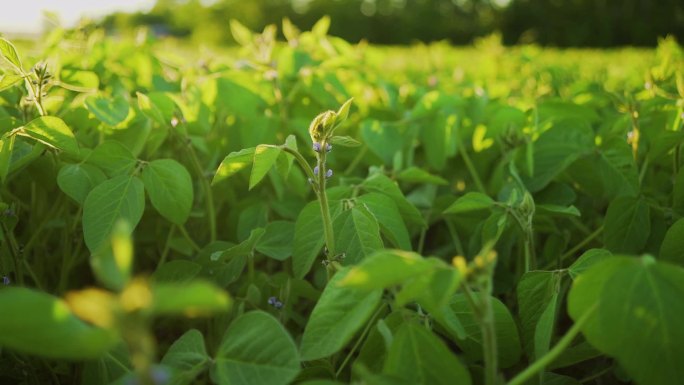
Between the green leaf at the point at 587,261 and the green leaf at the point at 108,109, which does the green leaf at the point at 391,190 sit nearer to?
the green leaf at the point at 587,261

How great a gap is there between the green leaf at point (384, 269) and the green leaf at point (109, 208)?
0.57m

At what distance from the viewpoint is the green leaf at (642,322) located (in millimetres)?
727

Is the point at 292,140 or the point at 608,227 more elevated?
the point at 292,140

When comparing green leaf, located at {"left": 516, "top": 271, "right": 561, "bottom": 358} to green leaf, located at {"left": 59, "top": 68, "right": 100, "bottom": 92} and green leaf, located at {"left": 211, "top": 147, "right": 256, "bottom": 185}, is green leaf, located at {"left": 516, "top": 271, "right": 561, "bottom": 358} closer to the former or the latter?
green leaf, located at {"left": 211, "top": 147, "right": 256, "bottom": 185}

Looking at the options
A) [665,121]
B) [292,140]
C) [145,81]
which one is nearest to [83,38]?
[145,81]

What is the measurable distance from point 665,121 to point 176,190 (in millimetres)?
1357

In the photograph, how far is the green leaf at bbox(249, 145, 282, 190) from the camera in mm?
954

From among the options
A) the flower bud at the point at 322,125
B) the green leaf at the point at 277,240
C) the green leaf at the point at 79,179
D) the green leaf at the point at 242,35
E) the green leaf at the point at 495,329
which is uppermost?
the green leaf at the point at 242,35

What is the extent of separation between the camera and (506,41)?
1355 inches

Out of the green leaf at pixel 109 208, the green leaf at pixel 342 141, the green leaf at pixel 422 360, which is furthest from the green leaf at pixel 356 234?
the green leaf at pixel 109 208

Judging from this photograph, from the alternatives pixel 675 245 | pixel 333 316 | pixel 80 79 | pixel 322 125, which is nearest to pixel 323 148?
pixel 322 125

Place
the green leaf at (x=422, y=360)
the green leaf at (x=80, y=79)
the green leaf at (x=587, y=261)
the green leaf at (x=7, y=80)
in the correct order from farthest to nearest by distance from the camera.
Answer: the green leaf at (x=80, y=79) < the green leaf at (x=7, y=80) < the green leaf at (x=587, y=261) < the green leaf at (x=422, y=360)

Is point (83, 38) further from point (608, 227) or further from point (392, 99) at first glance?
point (608, 227)

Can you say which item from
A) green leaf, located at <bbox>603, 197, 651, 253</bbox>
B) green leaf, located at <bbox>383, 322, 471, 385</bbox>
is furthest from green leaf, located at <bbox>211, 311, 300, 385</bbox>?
green leaf, located at <bbox>603, 197, 651, 253</bbox>
